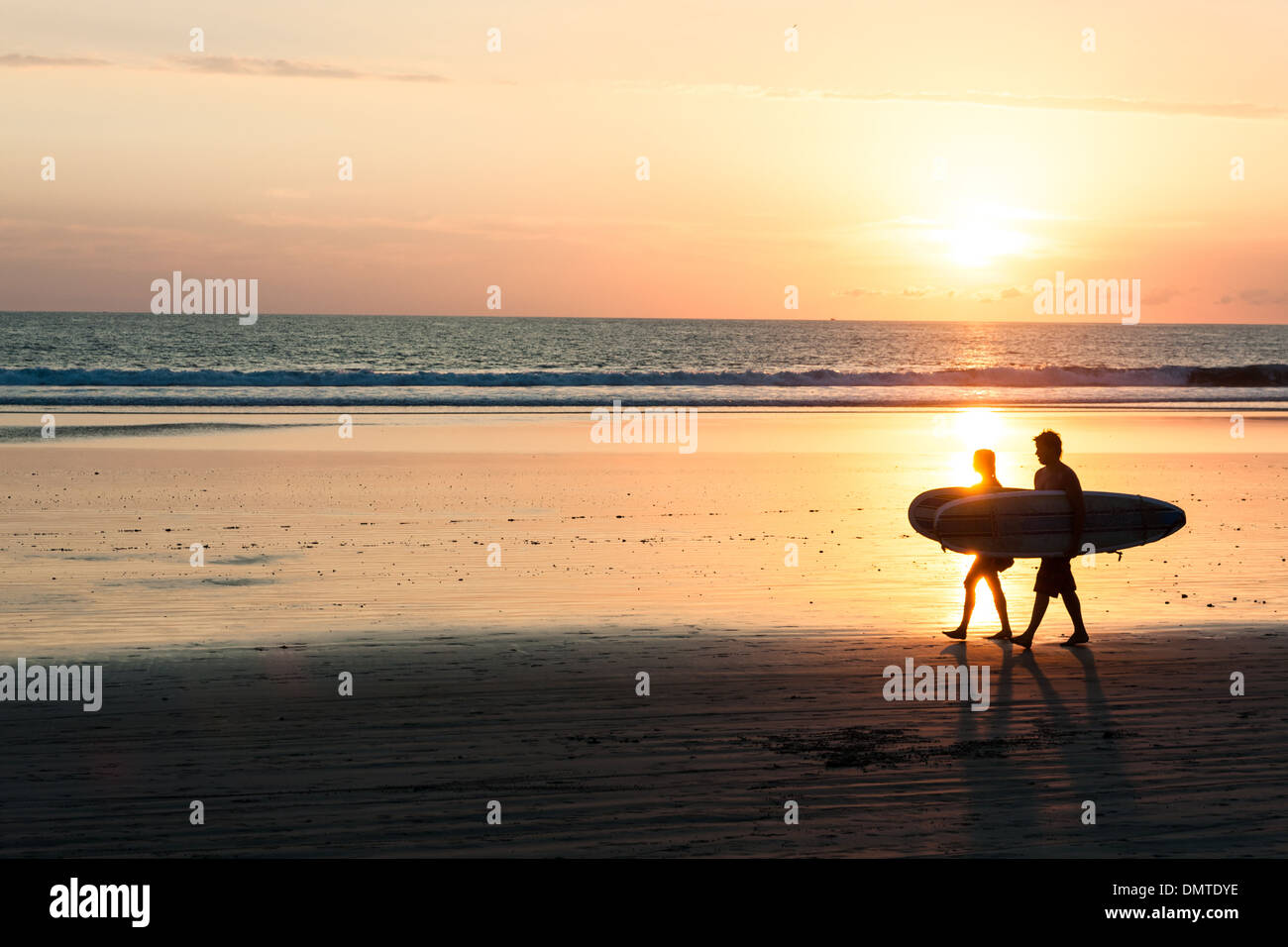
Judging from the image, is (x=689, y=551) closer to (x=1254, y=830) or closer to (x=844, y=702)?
(x=844, y=702)

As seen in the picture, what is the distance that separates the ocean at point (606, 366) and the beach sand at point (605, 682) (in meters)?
25.1

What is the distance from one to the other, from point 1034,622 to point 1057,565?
1.83 ft

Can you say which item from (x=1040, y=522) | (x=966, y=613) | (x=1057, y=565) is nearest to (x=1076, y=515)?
(x=1040, y=522)

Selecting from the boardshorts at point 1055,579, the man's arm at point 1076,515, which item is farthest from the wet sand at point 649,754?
the man's arm at point 1076,515


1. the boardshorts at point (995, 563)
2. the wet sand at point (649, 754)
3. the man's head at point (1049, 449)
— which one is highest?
the man's head at point (1049, 449)

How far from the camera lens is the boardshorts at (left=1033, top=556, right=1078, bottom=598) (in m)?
10.1

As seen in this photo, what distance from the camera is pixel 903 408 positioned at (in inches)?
1622

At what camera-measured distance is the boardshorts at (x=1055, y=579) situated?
33.1 ft

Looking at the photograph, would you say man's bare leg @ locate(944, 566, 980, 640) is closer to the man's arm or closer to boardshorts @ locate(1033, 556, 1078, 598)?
boardshorts @ locate(1033, 556, 1078, 598)

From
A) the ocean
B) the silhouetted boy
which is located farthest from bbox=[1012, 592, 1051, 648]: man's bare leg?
the ocean

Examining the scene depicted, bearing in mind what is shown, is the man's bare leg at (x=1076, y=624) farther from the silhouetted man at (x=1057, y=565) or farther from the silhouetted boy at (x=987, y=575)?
the silhouetted boy at (x=987, y=575)

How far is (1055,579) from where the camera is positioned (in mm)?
10125

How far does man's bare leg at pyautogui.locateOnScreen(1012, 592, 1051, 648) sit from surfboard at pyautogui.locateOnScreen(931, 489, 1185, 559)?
408 millimetres
